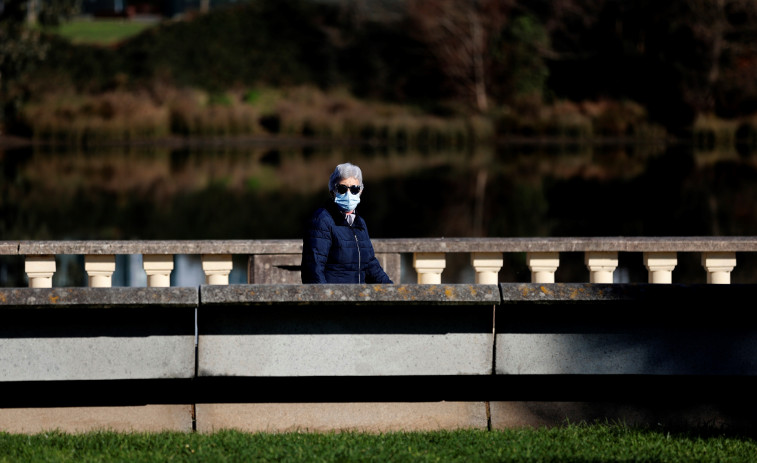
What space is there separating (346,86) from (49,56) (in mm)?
15282

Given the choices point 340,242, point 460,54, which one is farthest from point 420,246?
point 460,54

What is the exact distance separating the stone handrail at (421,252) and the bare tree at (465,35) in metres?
48.7

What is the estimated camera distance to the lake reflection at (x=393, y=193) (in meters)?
22.1

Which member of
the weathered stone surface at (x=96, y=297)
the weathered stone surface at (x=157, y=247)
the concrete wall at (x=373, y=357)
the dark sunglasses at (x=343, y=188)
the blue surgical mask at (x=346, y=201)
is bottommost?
the concrete wall at (x=373, y=357)

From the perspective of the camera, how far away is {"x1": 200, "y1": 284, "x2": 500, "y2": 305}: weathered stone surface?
512cm

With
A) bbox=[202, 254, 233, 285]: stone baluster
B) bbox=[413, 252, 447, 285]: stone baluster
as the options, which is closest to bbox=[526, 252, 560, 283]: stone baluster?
bbox=[413, 252, 447, 285]: stone baluster

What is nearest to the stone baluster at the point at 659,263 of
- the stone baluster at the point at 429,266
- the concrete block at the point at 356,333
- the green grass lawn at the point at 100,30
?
the stone baluster at the point at 429,266

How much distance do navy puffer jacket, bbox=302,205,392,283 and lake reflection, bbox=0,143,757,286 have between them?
8202mm

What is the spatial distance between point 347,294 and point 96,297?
1.10 metres

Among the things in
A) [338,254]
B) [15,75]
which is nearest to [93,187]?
[15,75]

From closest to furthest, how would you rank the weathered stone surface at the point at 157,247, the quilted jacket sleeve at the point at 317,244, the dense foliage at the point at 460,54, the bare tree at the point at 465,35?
the quilted jacket sleeve at the point at 317,244
the weathered stone surface at the point at 157,247
the dense foliage at the point at 460,54
the bare tree at the point at 465,35

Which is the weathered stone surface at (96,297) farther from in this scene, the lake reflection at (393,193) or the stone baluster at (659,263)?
the lake reflection at (393,193)

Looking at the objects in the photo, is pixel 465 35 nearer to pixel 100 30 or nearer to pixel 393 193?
pixel 100 30

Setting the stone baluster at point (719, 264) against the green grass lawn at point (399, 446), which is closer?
the green grass lawn at point (399, 446)
